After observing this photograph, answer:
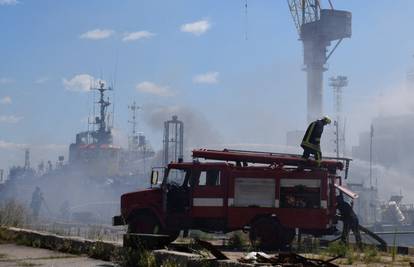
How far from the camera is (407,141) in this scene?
14412 cm

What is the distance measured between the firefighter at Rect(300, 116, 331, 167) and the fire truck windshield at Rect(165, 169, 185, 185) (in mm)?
2887

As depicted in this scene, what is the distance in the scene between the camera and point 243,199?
12578 millimetres

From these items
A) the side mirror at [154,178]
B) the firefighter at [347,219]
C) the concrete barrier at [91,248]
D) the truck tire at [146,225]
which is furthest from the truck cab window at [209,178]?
the concrete barrier at [91,248]

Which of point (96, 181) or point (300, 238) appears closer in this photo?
point (300, 238)

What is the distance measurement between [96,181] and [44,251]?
6544 cm

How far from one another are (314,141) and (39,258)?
686cm

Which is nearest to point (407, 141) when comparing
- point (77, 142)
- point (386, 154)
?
point (386, 154)

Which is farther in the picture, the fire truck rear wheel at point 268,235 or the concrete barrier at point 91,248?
the fire truck rear wheel at point 268,235

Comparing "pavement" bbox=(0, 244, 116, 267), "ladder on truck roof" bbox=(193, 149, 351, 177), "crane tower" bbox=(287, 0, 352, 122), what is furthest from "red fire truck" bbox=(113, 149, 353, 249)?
"crane tower" bbox=(287, 0, 352, 122)

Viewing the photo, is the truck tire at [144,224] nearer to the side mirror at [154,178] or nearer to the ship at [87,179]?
the side mirror at [154,178]

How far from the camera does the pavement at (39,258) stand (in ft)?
27.0

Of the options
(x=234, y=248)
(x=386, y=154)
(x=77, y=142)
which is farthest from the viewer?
(x=386, y=154)

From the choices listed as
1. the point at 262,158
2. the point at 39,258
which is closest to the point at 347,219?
the point at 262,158

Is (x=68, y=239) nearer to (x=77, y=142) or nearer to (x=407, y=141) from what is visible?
(x=77, y=142)
